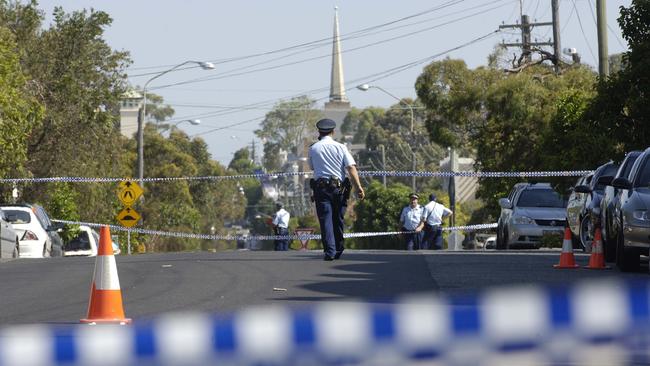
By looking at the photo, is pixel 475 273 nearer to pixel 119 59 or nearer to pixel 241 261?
pixel 241 261

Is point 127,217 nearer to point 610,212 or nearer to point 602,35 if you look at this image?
point 602,35

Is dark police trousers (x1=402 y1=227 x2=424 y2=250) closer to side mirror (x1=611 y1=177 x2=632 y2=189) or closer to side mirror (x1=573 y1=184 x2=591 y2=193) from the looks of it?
side mirror (x1=573 y1=184 x2=591 y2=193)

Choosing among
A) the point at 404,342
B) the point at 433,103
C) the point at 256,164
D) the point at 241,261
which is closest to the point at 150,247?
the point at 433,103

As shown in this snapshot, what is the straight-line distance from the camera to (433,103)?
161 feet

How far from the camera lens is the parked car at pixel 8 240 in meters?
29.1

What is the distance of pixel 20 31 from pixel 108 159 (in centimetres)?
739

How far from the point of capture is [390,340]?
6879 mm

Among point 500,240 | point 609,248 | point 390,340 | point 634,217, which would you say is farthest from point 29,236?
point 390,340

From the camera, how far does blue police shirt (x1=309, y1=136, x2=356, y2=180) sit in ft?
61.6

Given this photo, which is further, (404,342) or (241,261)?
(241,261)

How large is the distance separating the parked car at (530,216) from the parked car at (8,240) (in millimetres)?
9536

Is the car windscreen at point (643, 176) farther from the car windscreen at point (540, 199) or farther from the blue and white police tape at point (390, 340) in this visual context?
the car windscreen at point (540, 199)

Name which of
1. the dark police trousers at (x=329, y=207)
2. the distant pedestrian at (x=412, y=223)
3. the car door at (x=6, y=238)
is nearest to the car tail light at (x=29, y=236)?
the car door at (x=6, y=238)

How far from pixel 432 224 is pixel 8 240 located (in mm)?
9533
